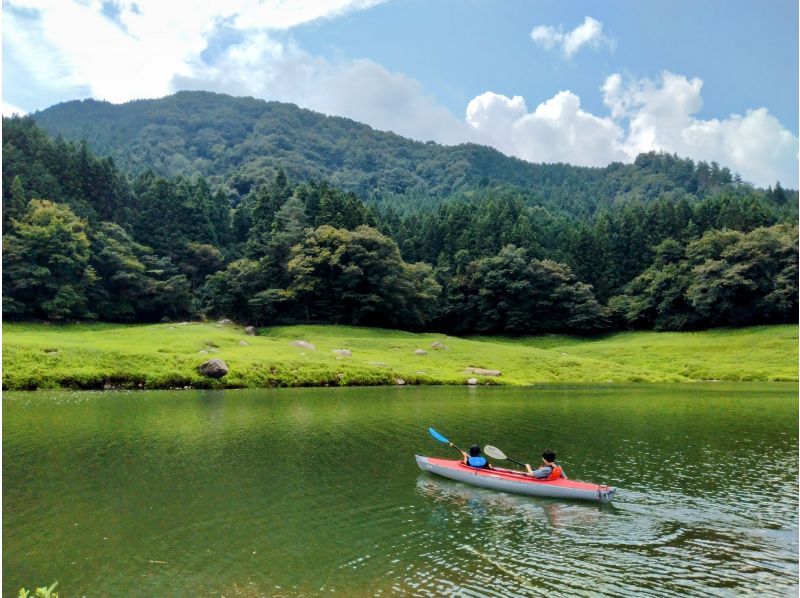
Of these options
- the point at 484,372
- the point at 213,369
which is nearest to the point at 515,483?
the point at 213,369

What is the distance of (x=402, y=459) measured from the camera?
2542cm

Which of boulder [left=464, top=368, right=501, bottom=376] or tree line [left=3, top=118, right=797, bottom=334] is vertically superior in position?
tree line [left=3, top=118, right=797, bottom=334]

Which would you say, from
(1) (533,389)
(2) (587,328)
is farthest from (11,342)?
(2) (587,328)

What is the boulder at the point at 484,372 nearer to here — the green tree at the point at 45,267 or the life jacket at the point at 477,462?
the life jacket at the point at 477,462

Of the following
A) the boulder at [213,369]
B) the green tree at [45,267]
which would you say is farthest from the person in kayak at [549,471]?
the green tree at [45,267]

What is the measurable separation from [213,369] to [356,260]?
4584 centimetres

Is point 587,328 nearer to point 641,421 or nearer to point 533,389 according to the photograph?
point 533,389

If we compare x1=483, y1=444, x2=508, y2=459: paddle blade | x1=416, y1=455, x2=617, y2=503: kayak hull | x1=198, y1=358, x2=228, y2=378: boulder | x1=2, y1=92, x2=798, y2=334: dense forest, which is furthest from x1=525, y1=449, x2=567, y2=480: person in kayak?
x1=2, y1=92, x2=798, y2=334: dense forest

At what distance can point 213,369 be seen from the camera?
4838 centimetres

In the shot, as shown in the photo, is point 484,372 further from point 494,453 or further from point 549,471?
point 549,471

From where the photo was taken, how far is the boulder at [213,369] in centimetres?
4831

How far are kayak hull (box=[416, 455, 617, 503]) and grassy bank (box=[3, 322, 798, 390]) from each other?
95.5ft

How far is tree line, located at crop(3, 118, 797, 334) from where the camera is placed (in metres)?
83.8

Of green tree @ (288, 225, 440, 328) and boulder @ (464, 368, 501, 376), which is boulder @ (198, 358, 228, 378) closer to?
boulder @ (464, 368, 501, 376)
